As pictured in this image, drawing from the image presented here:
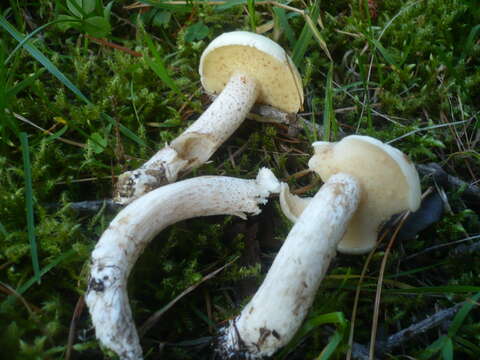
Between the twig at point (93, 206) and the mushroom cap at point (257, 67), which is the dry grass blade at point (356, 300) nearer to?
the mushroom cap at point (257, 67)

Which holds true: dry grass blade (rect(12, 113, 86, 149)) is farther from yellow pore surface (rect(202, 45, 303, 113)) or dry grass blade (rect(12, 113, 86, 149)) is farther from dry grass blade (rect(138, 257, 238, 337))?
dry grass blade (rect(138, 257, 238, 337))

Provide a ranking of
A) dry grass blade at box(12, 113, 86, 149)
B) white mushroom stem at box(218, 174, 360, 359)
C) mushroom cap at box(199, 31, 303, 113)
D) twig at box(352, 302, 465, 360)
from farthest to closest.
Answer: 1. dry grass blade at box(12, 113, 86, 149)
2. mushroom cap at box(199, 31, 303, 113)
3. twig at box(352, 302, 465, 360)
4. white mushroom stem at box(218, 174, 360, 359)

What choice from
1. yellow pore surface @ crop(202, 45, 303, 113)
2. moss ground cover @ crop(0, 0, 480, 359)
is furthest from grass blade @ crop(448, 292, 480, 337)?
yellow pore surface @ crop(202, 45, 303, 113)

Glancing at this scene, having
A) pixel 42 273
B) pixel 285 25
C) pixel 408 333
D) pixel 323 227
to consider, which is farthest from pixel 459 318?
pixel 285 25

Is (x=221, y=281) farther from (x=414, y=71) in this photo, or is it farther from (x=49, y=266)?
(x=414, y=71)

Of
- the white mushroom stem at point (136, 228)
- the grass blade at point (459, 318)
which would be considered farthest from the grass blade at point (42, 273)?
the grass blade at point (459, 318)
